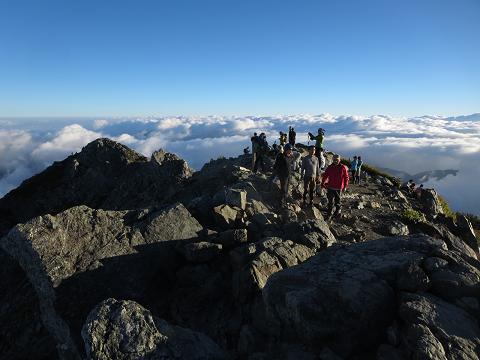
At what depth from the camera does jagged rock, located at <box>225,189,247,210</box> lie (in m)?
15.8

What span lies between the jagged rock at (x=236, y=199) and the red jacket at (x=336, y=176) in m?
4.43

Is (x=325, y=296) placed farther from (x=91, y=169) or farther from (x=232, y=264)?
(x=91, y=169)

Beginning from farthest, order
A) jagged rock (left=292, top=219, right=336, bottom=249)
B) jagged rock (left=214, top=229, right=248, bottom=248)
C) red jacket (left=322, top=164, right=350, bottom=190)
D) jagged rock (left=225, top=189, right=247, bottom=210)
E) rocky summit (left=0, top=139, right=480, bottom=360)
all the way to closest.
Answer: red jacket (left=322, top=164, right=350, bottom=190) < jagged rock (left=225, top=189, right=247, bottom=210) < jagged rock (left=292, top=219, right=336, bottom=249) < jagged rock (left=214, top=229, right=248, bottom=248) < rocky summit (left=0, top=139, right=480, bottom=360)

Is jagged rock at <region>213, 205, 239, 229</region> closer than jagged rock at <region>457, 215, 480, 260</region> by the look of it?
Yes

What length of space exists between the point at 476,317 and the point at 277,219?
8.97 metres

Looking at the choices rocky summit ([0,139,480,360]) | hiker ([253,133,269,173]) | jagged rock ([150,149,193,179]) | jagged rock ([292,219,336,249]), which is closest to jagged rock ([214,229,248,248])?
rocky summit ([0,139,480,360])

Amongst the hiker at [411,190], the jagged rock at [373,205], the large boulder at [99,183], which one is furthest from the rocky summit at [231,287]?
the large boulder at [99,183]

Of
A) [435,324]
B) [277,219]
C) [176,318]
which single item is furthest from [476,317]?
[277,219]

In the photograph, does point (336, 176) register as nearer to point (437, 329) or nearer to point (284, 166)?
point (284, 166)

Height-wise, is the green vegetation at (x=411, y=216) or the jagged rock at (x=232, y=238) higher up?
the jagged rock at (x=232, y=238)

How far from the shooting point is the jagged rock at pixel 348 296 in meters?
7.06

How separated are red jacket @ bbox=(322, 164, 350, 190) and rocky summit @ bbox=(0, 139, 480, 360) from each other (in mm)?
1735

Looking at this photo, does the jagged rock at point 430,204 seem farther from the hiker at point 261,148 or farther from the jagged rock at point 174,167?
the jagged rock at point 174,167

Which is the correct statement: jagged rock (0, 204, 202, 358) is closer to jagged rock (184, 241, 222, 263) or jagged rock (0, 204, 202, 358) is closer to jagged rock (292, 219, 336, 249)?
jagged rock (184, 241, 222, 263)
